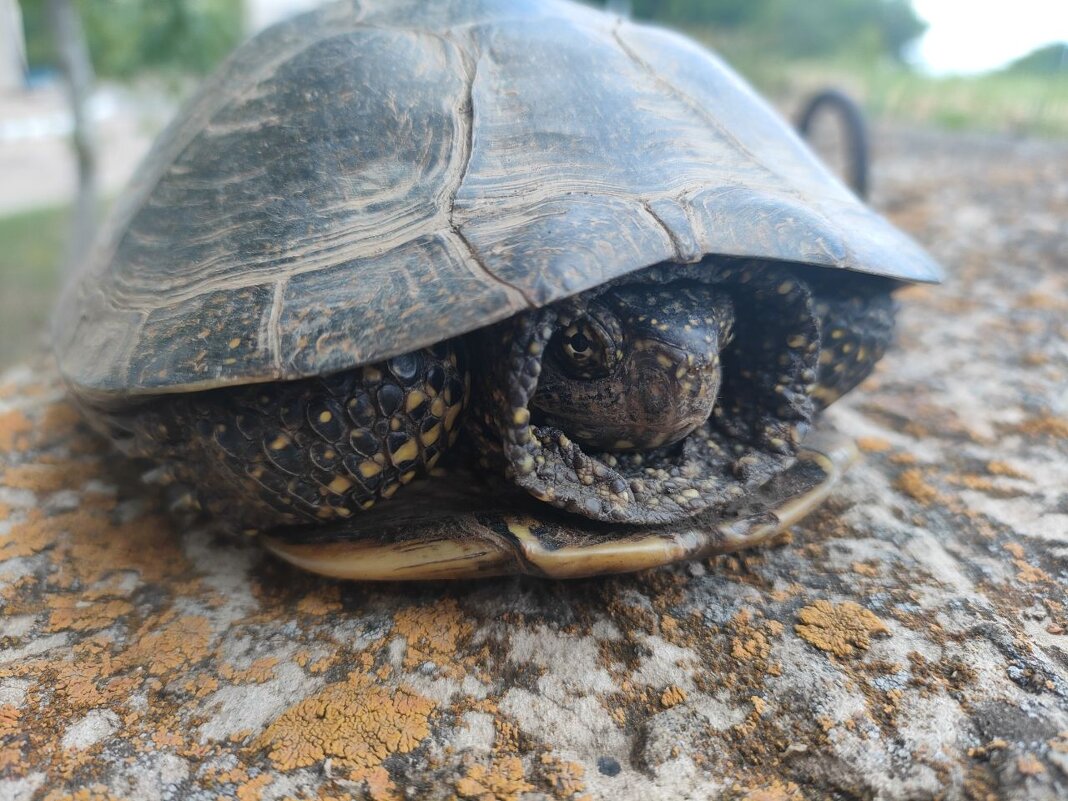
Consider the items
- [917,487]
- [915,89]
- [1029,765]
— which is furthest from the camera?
[915,89]

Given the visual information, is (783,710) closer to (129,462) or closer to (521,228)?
(521,228)

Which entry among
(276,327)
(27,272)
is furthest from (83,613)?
(27,272)

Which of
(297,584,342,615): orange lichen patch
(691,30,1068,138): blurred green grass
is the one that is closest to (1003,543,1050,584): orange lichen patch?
(297,584,342,615): orange lichen patch

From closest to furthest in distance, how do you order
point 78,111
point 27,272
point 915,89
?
point 78,111 → point 915,89 → point 27,272

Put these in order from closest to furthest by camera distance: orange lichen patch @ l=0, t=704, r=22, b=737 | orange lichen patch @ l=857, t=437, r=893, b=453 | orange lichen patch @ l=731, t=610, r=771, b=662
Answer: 1. orange lichen patch @ l=0, t=704, r=22, b=737
2. orange lichen patch @ l=731, t=610, r=771, b=662
3. orange lichen patch @ l=857, t=437, r=893, b=453

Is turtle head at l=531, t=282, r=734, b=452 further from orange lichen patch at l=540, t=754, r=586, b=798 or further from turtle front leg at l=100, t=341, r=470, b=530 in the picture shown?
orange lichen patch at l=540, t=754, r=586, b=798

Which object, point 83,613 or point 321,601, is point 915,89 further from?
point 83,613
